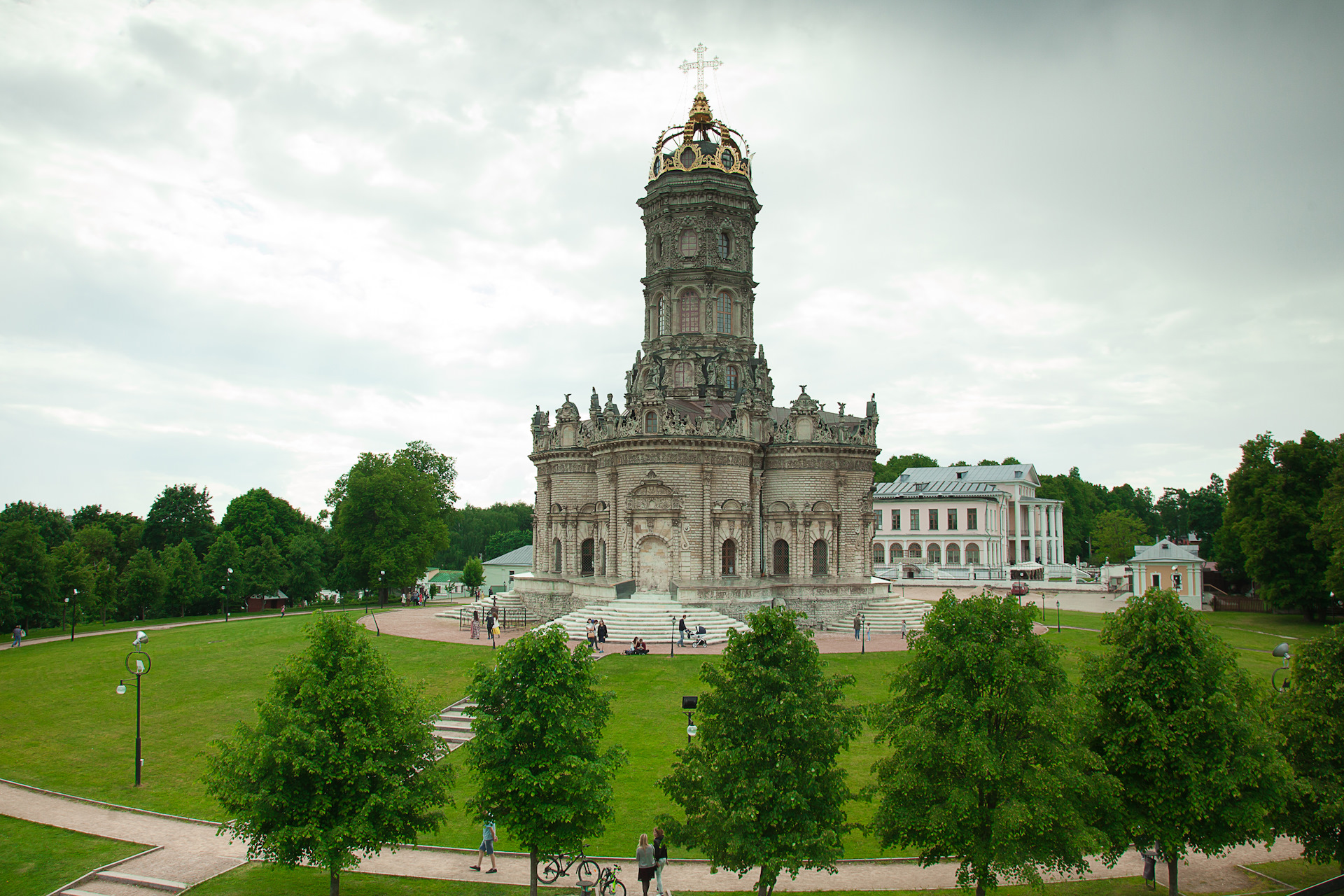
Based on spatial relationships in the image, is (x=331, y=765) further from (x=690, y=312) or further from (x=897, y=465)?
(x=897, y=465)

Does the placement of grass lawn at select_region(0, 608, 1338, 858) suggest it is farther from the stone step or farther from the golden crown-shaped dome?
the golden crown-shaped dome

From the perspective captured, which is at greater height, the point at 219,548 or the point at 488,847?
the point at 219,548

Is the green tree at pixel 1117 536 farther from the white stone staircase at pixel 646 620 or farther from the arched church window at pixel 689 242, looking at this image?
the white stone staircase at pixel 646 620

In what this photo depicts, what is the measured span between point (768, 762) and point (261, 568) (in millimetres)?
59041

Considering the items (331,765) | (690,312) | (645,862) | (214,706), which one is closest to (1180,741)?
(645,862)

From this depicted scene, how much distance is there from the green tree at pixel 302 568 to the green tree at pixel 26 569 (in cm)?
2268

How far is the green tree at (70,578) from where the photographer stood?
4576cm

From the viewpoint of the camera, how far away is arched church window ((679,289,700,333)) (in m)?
50.1

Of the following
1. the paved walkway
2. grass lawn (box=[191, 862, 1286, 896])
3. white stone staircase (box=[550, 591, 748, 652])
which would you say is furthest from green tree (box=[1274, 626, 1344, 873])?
white stone staircase (box=[550, 591, 748, 652])

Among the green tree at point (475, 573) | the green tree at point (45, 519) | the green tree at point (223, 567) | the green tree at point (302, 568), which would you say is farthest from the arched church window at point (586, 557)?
the green tree at point (45, 519)

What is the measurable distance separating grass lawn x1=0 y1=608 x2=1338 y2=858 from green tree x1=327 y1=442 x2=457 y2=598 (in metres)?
15.0

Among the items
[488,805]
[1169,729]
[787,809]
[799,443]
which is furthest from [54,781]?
[799,443]

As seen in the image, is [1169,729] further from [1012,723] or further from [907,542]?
[907,542]

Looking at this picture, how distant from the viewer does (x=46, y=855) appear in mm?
17344
